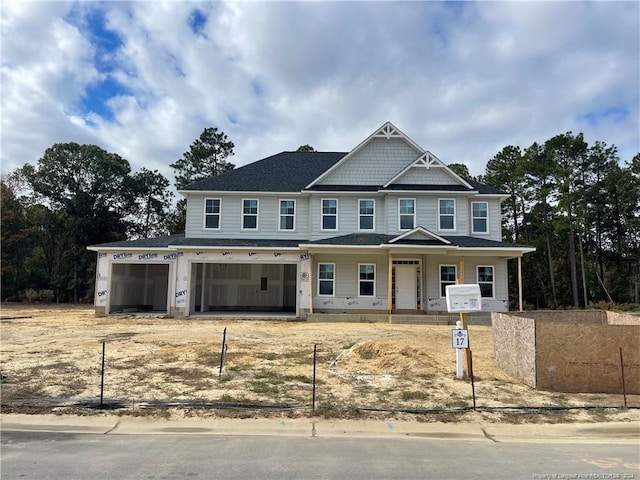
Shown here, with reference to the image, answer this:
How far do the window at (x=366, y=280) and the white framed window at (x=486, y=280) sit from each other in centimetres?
497

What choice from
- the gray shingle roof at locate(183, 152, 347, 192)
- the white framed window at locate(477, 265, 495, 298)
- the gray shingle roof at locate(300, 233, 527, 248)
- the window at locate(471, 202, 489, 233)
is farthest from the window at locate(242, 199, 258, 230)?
the white framed window at locate(477, 265, 495, 298)

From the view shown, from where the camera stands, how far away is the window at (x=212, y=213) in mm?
22875

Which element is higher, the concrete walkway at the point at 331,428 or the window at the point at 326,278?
the window at the point at 326,278

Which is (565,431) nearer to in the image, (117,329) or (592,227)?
(117,329)

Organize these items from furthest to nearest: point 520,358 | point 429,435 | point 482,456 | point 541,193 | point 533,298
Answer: point 533,298 < point 541,193 < point 520,358 < point 429,435 < point 482,456

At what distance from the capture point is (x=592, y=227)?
38344mm

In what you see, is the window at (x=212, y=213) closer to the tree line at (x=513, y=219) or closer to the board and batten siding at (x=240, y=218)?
the board and batten siding at (x=240, y=218)

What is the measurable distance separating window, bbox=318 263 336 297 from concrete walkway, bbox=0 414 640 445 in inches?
585

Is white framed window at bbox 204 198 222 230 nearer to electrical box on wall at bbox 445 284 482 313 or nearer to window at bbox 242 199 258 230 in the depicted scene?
window at bbox 242 199 258 230

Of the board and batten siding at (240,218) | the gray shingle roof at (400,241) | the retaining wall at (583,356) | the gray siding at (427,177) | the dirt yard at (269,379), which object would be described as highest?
the gray siding at (427,177)

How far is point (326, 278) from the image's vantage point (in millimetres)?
Result: 21656

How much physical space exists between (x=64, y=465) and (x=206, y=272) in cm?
2099

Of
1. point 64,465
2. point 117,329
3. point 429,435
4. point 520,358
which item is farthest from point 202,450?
point 117,329

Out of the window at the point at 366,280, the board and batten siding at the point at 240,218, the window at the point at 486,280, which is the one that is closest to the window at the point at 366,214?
the window at the point at 366,280
